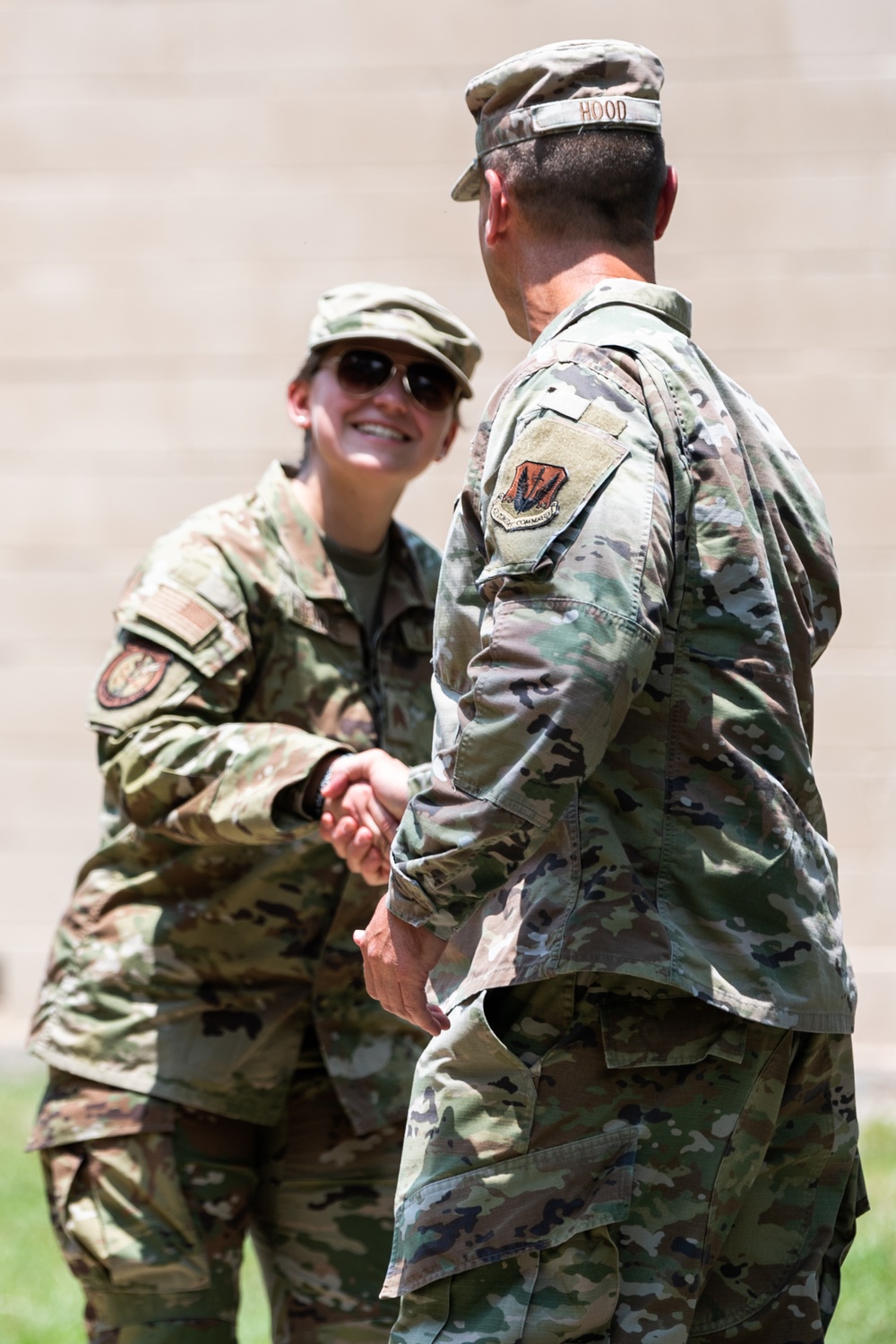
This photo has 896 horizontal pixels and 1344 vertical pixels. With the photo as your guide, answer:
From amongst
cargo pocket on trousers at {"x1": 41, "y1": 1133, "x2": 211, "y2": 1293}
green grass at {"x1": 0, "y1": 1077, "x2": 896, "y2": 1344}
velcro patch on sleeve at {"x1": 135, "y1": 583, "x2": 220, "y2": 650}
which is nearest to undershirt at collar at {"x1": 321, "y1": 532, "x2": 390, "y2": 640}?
velcro patch on sleeve at {"x1": 135, "y1": 583, "x2": 220, "y2": 650}

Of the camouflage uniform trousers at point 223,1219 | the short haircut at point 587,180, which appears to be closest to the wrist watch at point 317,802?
the camouflage uniform trousers at point 223,1219

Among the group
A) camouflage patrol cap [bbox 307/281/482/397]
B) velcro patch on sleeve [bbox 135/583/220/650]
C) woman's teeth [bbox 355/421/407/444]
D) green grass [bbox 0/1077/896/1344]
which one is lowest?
green grass [bbox 0/1077/896/1344]

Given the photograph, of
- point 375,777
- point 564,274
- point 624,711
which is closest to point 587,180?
point 564,274

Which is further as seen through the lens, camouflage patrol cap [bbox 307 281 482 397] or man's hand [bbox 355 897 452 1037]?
camouflage patrol cap [bbox 307 281 482 397]

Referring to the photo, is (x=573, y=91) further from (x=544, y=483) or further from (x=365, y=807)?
(x=365, y=807)

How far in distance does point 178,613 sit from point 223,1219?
120 centimetres

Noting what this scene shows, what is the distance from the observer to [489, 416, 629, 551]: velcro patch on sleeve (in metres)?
2.06

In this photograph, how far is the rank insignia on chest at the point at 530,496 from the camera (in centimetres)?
207

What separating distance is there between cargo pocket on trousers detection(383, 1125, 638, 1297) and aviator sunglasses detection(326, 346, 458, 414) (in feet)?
6.27

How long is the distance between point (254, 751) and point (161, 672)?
0.28 meters

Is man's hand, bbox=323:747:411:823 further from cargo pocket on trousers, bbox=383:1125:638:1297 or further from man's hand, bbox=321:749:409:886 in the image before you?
cargo pocket on trousers, bbox=383:1125:638:1297

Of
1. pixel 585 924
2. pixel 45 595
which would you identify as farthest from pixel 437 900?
pixel 45 595

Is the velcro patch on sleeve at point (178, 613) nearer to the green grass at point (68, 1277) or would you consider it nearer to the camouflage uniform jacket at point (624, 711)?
the camouflage uniform jacket at point (624, 711)

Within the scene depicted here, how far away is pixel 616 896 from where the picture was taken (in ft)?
7.03
